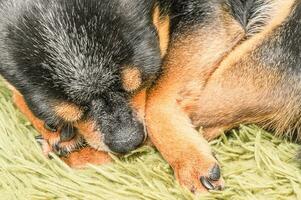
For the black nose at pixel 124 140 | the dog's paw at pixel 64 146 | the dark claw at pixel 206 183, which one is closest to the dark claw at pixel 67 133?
the dog's paw at pixel 64 146

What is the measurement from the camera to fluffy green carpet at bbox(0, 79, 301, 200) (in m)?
2.33

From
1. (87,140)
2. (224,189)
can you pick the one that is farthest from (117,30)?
(224,189)

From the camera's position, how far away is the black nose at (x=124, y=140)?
2330 mm

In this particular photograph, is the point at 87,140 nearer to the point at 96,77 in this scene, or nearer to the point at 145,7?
the point at 96,77

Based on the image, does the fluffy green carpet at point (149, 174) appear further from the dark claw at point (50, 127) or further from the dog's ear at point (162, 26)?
the dog's ear at point (162, 26)

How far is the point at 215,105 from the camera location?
8.11 ft

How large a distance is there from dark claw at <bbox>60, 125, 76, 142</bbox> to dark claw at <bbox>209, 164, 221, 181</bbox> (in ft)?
1.75

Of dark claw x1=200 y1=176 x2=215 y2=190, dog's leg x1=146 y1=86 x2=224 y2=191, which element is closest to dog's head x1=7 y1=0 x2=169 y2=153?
dog's leg x1=146 y1=86 x2=224 y2=191

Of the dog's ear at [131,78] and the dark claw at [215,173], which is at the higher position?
the dog's ear at [131,78]

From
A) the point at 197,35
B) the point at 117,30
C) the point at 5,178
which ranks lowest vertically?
the point at 5,178

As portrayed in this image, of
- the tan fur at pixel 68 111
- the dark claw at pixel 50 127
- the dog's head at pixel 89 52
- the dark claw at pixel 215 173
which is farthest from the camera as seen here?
the dark claw at pixel 50 127

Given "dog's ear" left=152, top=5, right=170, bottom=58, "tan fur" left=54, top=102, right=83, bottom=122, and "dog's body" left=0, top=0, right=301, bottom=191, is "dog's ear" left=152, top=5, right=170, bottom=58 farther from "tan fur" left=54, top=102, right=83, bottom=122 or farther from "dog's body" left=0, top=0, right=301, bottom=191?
"tan fur" left=54, top=102, right=83, bottom=122

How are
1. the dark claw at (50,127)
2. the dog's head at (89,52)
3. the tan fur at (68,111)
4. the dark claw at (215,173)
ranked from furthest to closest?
the dark claw at (50,127) → the dark claw at (215,173) → the tan fur at (68,111) → the dog's head at (89,52)

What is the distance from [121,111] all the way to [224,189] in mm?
434
